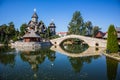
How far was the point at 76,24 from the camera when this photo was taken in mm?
70625

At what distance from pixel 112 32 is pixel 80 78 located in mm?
16198

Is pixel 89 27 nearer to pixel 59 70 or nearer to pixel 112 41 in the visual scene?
pixel 112 41

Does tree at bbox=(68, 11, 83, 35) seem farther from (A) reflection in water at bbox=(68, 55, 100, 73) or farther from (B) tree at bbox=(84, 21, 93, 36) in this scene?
(A) reflection in water at bbox=(68, 55, 100, 73)

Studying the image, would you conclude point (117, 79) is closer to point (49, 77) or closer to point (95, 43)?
point (49, 77)

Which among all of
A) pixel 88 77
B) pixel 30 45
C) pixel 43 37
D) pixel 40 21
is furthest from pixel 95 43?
pixel 88 77

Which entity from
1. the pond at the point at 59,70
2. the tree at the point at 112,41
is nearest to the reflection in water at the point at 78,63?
the pond at the point at 59,70

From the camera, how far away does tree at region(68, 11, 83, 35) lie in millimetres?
69938

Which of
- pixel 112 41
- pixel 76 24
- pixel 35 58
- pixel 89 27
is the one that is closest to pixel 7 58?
pixel 35 58

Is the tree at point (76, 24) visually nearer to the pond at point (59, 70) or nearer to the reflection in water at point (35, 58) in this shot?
the reflection in water at point (35, 58)

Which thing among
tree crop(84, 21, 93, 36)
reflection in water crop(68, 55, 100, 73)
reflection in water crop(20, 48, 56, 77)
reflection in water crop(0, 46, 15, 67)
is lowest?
reflection in water crop(68, 55, 100, 73)

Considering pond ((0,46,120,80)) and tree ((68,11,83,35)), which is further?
tree ((68,11,83,35))

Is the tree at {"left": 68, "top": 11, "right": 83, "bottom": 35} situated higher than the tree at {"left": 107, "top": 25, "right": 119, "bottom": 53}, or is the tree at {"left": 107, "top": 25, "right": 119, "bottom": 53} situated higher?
the tree at {"left": 68, "top": 11, "right": 83, "bottom": 35}

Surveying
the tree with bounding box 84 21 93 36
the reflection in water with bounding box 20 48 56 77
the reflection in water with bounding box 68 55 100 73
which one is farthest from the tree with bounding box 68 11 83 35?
the reflection in water with bounding box 68 55 100 73

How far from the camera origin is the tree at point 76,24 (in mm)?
69938
